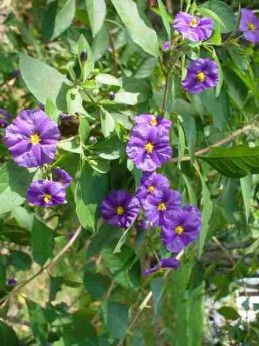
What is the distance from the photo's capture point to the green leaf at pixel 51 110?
1079 mm

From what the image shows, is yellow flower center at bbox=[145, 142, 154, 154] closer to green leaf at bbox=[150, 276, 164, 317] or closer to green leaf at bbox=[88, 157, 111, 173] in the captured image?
green leaf at bbox=[88, 157, 111, 173]

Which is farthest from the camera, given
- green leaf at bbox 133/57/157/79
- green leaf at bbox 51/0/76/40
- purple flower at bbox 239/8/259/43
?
green leaf at bbox 133/57/157/79

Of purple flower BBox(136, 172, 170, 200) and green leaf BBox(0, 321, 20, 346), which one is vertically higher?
purple flower BBox(136, 172, 170, 200)

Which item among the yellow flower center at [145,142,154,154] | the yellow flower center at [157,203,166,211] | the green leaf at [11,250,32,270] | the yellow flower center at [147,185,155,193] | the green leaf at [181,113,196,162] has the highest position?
the yellow flower center at [145,142,154,154]

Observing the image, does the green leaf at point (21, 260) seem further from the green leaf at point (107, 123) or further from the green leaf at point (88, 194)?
the green leaf at point (107, 123)

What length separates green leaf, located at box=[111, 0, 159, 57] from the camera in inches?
45.8

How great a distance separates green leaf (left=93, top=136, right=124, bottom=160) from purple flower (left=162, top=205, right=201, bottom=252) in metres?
0.18

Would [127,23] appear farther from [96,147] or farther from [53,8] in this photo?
[53,8]

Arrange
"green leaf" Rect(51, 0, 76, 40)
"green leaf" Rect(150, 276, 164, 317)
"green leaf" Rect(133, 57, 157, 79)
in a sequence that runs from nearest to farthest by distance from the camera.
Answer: "green leaf" Rect(150, 276, 164, 317), "green leaf" Rect(51, 0, 76, 40), "green leaf" Rect(133, 57, 157, 79)

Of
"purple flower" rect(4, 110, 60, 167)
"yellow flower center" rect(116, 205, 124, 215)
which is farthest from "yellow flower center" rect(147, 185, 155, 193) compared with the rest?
"purple flower" rect(4, 110, 60, 167)

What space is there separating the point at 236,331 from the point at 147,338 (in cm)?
53

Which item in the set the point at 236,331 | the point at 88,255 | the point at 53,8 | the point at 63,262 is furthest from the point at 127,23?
the point at 63,262

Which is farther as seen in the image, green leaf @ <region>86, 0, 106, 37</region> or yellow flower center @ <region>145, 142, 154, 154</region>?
green leaf @ <region>86, 0, 106, 37</region>

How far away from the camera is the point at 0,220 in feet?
5.08
